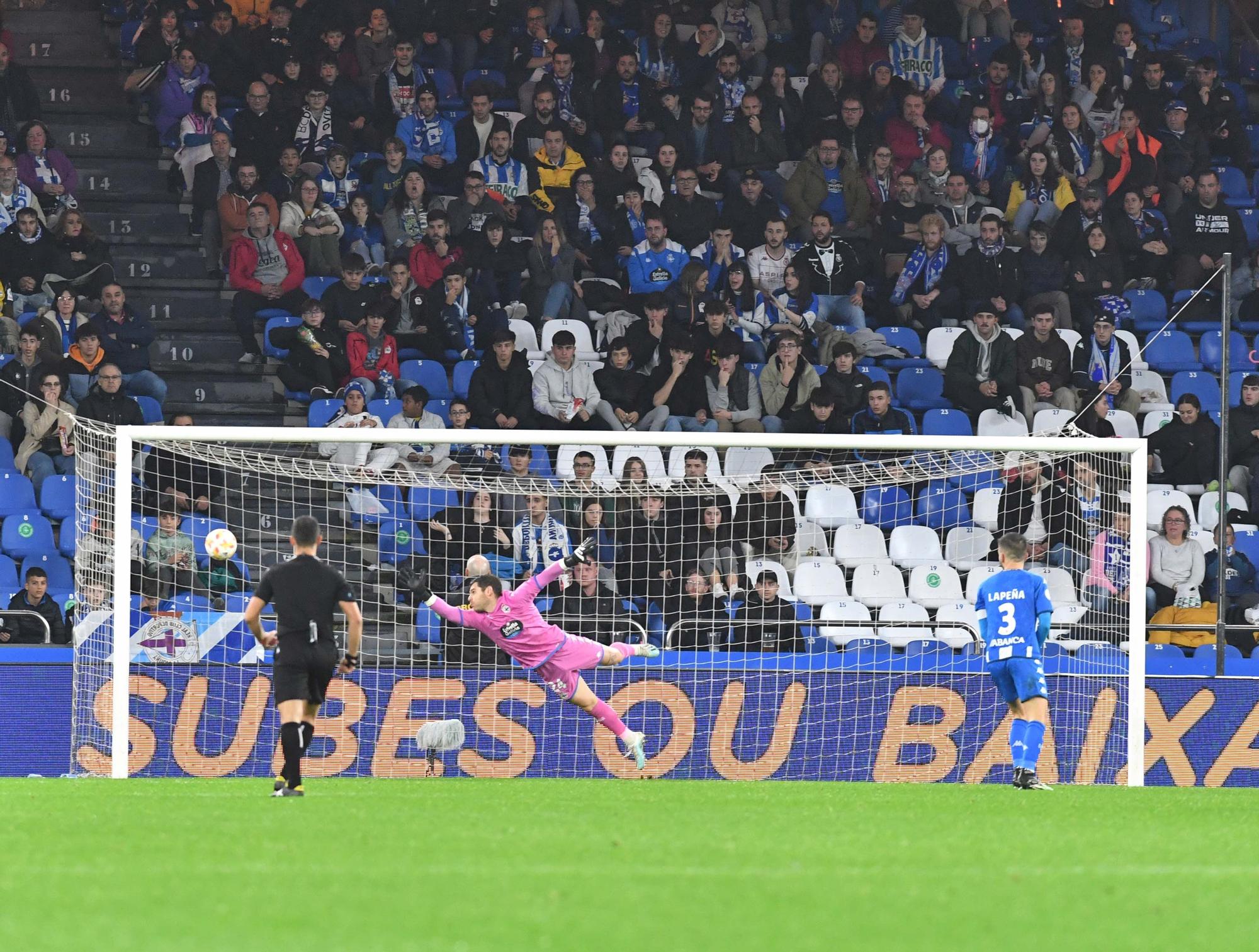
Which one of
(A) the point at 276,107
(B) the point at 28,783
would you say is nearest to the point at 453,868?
(B) the point at 28,783

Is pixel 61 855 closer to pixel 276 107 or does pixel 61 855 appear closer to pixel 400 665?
pixel 400 665

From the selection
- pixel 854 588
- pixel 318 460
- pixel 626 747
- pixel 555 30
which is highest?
pixel 555 30

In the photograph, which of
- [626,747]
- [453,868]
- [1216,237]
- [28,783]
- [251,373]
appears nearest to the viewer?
[453,868]

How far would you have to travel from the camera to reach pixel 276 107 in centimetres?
1933

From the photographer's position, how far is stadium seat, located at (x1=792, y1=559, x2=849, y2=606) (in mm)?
15438

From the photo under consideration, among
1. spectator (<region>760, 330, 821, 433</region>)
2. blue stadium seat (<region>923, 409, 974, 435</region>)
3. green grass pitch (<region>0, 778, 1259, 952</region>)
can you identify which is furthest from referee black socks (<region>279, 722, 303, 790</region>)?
blue stadium seat (<region>923, 409, 974, 435</region>)

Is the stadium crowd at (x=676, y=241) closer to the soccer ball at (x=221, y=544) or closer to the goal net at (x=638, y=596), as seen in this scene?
the goal net at (x=638, y=596)

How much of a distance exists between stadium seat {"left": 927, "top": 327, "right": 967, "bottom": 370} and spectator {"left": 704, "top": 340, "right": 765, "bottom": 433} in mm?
2224

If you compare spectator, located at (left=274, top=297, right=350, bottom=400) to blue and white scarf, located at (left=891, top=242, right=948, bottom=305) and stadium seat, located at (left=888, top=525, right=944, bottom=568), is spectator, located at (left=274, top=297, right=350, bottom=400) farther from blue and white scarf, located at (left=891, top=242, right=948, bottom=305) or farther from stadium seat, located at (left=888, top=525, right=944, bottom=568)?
blue and white scarf, located at (left=891, top=242, right=948, bottom=305)

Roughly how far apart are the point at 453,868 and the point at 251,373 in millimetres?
12162

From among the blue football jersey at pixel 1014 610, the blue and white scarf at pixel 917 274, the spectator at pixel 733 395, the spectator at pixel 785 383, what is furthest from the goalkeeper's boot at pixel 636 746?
the blue and white scarf at pixel 917 274

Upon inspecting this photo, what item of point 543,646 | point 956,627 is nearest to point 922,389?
point 956,627

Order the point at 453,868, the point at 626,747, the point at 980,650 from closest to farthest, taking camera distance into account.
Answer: the point at 453,868 < the point at 626,747 < the point at 980,650

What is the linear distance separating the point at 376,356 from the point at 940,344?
19.2 ft
